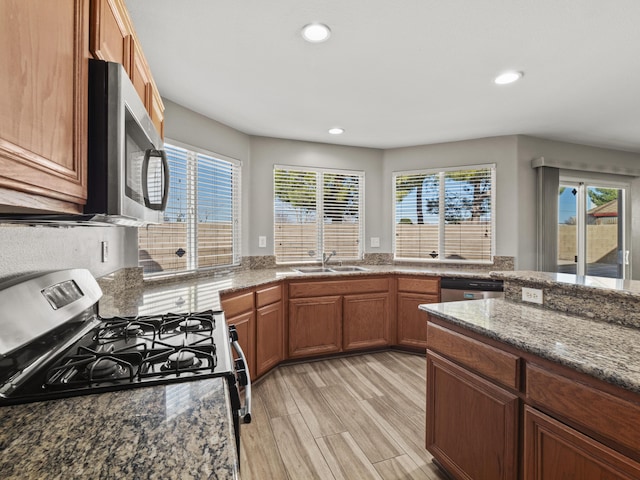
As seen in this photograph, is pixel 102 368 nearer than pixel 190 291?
Yes

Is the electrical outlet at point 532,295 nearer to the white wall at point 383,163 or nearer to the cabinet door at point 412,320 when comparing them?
the cabinet door at point 412,320

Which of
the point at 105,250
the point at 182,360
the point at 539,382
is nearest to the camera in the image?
the point at 182,360

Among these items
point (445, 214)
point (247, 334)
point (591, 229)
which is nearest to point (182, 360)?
point (247, 334)

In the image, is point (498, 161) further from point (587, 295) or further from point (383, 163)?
point (587, 295)

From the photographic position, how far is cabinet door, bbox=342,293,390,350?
3279mm

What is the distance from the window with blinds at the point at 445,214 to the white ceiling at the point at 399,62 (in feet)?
2.25

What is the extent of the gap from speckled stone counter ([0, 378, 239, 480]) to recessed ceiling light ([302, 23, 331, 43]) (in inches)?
72.0

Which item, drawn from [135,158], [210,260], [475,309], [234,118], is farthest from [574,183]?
[135,158]

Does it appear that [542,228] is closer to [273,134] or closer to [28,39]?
[273,134]

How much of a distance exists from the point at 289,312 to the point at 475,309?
183 cm

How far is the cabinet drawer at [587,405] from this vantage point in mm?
887

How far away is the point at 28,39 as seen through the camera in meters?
0.58

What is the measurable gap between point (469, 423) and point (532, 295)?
2.53ft

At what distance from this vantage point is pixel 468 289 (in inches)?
123
